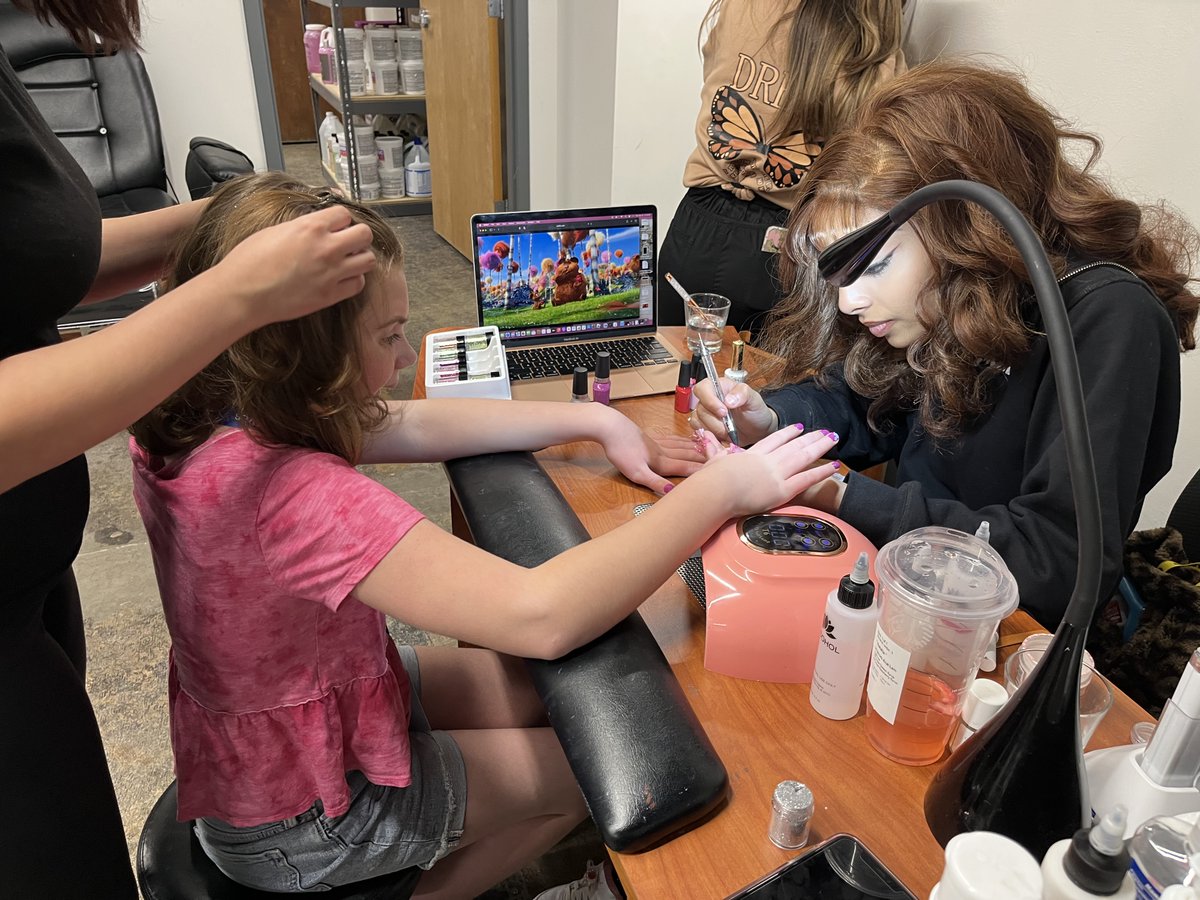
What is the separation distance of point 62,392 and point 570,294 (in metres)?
1.08

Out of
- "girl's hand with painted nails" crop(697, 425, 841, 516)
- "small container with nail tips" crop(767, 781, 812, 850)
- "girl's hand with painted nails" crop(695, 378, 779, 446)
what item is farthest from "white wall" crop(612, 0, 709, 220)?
"small container with nail tips" crop(767, 781, 812, 850)

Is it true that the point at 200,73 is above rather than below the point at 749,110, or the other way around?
below

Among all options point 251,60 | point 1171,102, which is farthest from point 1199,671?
point 251,60

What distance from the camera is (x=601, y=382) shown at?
1361mm

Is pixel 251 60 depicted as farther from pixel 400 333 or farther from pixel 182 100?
pixel 400 333

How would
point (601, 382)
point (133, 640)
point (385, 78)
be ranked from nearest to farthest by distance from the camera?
point (601, 382) < point (133, 640) < point (385, 78)

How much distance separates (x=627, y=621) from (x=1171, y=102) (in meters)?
1.39

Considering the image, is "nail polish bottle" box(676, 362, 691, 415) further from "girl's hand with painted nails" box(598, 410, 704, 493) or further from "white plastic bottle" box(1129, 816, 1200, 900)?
"white plastic bottle" box(1129, 816, 1200, 900)

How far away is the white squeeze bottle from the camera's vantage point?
695mm

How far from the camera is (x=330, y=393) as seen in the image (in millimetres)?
818

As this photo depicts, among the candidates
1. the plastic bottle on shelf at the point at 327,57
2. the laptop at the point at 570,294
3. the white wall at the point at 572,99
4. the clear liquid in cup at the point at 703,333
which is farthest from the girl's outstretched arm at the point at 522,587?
the plastic bottle on shelf at the point at 327,57

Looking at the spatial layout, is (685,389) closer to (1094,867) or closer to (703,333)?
(703,333)

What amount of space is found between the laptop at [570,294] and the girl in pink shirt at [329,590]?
0.53 metres

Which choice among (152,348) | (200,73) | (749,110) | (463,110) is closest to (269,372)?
(152,348)
